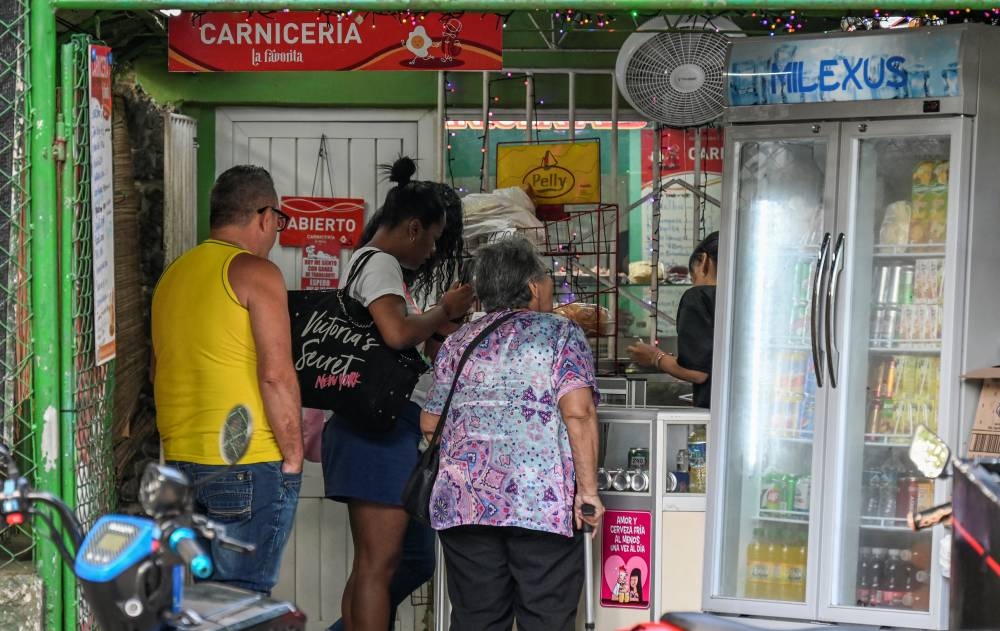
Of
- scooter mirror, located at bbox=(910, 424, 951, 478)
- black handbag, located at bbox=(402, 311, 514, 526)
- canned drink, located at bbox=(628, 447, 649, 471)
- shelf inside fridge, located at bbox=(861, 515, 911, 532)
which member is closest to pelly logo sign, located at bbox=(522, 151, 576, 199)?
canned drink, located at bbox=(628, 447, 649, 471)

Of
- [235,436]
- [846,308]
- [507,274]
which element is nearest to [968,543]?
[235,436]

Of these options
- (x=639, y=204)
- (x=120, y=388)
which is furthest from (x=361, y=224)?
(x=120, y=388)

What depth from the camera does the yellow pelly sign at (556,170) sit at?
24.2ft

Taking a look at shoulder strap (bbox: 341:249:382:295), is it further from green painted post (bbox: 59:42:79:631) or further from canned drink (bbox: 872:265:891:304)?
canned drink (bbox: 872:265:891:304)

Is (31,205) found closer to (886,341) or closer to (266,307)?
(266,307)

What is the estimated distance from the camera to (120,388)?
5922 mm

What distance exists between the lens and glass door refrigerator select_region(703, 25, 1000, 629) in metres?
5.08

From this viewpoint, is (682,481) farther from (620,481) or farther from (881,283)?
(881,283)

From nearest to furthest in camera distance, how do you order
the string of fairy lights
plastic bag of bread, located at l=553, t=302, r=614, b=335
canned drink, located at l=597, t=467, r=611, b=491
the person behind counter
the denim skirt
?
the string of fairy lights → the denim skirt → canned drink, located at l=597, t=467, r=611, b=491 → the person behind counter → plastic bag of bread, located at l=553, t=302, r=614, b=335

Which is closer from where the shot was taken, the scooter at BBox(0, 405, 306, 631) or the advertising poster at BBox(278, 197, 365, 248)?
the scooter at BBox(0, 405, 306, 631)

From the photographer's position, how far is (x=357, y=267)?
5184 millimetres

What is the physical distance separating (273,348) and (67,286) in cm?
72

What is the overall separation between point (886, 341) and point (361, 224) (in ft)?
11.3

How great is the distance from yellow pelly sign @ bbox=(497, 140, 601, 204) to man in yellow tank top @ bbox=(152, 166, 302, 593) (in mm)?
3198
